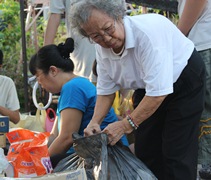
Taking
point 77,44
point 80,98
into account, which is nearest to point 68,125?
point 80,98

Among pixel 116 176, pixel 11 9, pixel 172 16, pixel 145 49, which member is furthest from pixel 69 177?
pixel 11 9

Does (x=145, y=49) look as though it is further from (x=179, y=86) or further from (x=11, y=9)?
(x=11, y=9)

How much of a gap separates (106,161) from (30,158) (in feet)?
2.00

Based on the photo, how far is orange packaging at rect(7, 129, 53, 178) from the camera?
9.18ft

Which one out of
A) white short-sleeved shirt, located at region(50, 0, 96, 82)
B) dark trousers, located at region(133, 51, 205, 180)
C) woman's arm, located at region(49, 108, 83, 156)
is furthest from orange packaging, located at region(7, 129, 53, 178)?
white short-sleeved shirt, located at region(50, 0, 96, 82)

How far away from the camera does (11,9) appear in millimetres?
7566

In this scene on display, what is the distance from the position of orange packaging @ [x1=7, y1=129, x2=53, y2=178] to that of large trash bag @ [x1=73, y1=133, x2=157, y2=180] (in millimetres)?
348

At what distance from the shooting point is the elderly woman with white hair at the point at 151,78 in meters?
2.35

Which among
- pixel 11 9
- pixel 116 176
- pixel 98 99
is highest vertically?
pixel 98 99

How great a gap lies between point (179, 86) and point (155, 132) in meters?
0.39

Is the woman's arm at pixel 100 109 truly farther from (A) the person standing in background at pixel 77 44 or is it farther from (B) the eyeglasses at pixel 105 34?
(A) the person standing in background at pixel 77 44

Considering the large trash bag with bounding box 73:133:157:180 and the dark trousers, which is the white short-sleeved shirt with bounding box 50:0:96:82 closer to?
the dark trousers

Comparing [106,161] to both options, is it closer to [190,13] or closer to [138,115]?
[138,115]

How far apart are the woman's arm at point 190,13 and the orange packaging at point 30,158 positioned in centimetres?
107
